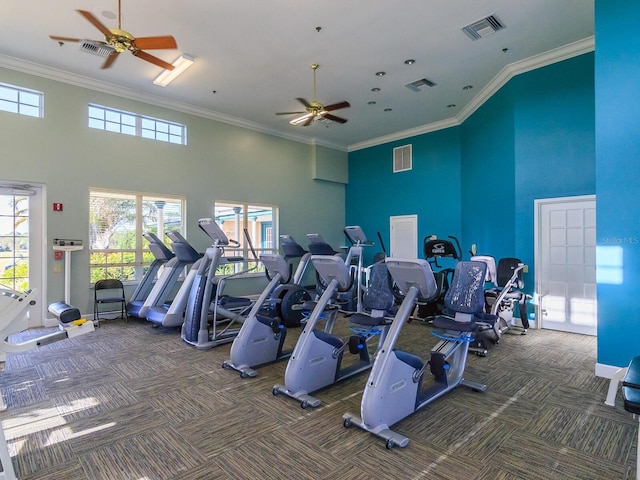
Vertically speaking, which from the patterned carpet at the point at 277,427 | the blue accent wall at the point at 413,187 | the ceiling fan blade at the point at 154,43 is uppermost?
the ceiling fan blade at the point at 154,43

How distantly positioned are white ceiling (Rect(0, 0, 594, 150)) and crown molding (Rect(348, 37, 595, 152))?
23 mm

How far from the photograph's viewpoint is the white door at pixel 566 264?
538cm

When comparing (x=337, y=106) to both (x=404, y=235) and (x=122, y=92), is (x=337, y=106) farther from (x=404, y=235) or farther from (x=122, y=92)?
(x=404, y=235)

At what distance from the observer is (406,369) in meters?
2.72

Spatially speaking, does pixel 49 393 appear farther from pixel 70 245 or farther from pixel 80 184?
pixel 80 184

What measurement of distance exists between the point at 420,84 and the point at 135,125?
17.9 ft

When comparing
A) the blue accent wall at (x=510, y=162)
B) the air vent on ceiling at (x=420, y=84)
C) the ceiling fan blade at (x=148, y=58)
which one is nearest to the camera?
the ceiling fan blade at (x=148, y=58)

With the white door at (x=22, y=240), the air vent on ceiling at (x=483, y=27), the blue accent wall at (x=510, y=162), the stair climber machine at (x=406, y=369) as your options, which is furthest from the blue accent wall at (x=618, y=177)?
the white door at (x=22, y=240)

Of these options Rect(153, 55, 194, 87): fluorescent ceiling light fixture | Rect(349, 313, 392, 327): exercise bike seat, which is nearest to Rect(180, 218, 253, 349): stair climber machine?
Rect(153, 55, 194, 87): fluorescent ceiling light fixture

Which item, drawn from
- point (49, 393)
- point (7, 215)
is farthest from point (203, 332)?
point (7, 215)

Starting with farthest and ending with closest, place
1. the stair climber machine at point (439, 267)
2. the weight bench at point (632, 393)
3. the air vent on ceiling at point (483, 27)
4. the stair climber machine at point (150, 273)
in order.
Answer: the stair climber machine at point (150, 273)
the stair climber machine at point (439, 267)
the air vent on ceiling at point (483, 27)
the weight bench at point (632, 393)

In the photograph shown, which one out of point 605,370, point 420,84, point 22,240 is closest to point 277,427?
point 605,370

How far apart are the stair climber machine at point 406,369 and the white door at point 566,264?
10.5 ft

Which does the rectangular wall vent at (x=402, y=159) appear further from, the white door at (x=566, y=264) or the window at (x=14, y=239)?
the window at (x=14, y=239)
